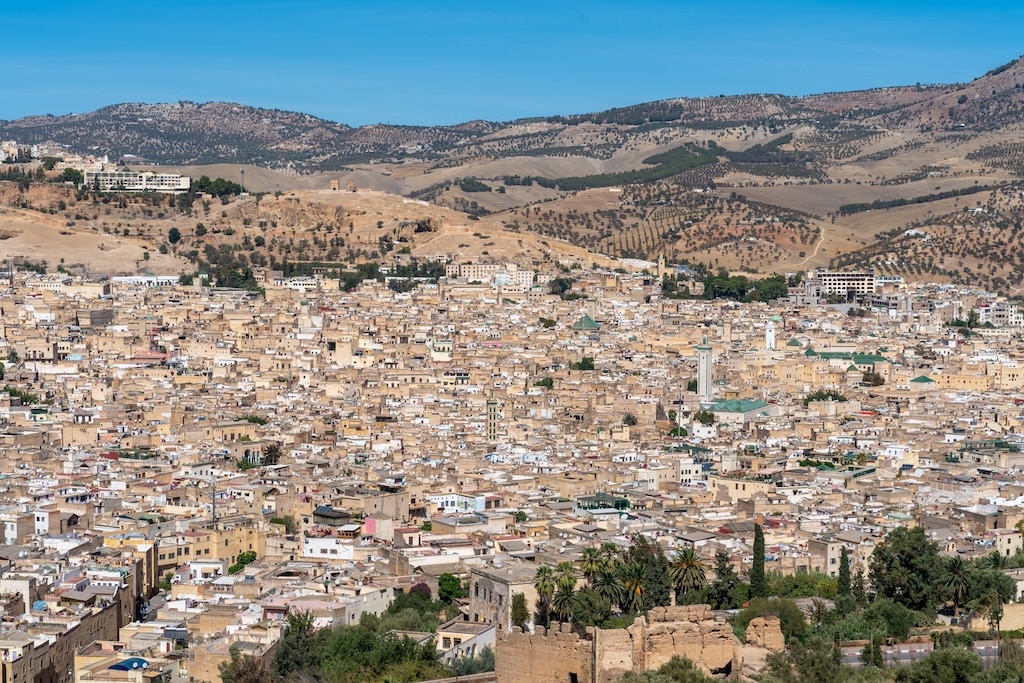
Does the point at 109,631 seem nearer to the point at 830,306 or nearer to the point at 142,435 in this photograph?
the point at 142,435

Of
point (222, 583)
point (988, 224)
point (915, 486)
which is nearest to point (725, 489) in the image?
point (915, 486)

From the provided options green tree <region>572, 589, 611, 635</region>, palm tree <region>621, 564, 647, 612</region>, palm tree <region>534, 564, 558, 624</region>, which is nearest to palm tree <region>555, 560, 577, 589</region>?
palm tree <region>534, 564, 558, 624</region>

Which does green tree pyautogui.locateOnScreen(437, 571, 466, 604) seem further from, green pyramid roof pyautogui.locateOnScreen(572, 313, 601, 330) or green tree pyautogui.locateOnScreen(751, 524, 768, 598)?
green pyramid roof pyautogui.locateOnScreen(572, 313, 601, 330)

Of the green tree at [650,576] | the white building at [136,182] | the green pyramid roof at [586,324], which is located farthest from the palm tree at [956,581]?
the white building at [136,182]

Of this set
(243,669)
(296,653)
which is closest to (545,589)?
(296,653)

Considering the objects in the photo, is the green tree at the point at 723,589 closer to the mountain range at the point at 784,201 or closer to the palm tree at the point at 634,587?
the palm tree at the point at 634,587

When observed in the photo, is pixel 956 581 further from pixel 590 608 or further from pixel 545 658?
pixel 545 658
